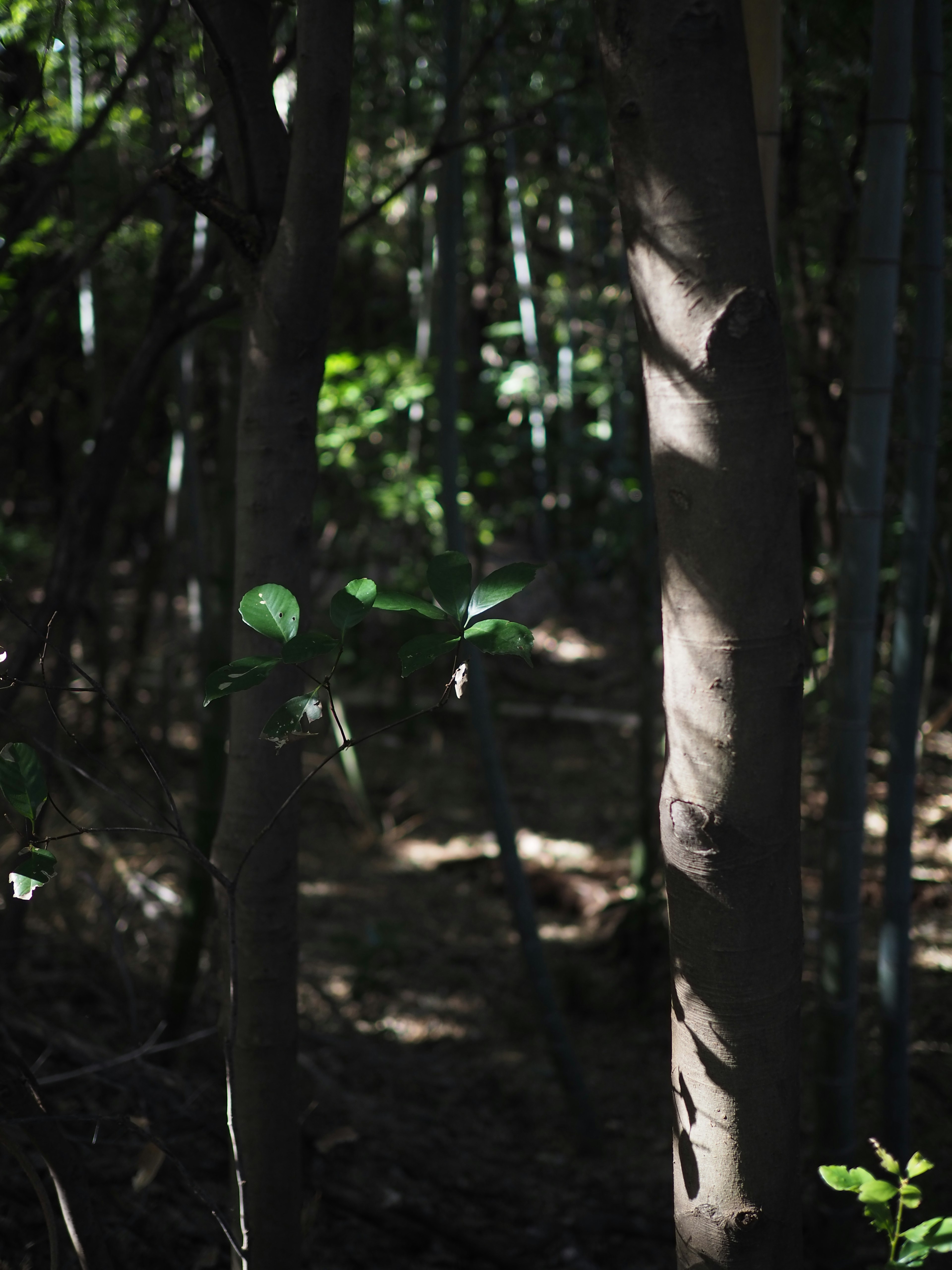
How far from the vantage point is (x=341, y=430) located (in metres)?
3.60

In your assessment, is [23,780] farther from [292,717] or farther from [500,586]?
[500,586]

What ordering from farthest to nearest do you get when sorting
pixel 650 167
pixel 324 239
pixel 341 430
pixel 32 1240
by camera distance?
pixel 341 430 < pixel 32 1240 < pixel 324 239 < pixel 650 167

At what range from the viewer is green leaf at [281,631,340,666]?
782mm

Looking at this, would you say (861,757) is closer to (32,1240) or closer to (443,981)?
(32,1240)

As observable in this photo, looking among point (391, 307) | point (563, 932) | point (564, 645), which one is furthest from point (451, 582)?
point (564, 645)

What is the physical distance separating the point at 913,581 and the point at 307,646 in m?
1.43

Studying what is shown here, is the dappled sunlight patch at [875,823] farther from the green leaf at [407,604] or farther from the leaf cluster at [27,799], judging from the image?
the leaf cluster at [27,799]

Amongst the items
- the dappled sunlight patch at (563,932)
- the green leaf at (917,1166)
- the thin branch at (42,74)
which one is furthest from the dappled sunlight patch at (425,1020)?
the thin branch at (42,74)

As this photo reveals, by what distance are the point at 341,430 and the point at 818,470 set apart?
1.74m

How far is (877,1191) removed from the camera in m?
0.77

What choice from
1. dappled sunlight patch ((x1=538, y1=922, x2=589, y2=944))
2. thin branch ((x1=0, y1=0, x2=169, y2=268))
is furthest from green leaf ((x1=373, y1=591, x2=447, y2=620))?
dappled sunlight patch ((x1=538, y1=922, x2=589, y2=944))

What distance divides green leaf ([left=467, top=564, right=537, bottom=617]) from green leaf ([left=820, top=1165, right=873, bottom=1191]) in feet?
1.78

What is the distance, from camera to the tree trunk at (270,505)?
1.10 meters

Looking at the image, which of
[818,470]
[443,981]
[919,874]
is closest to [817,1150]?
[443,981]
